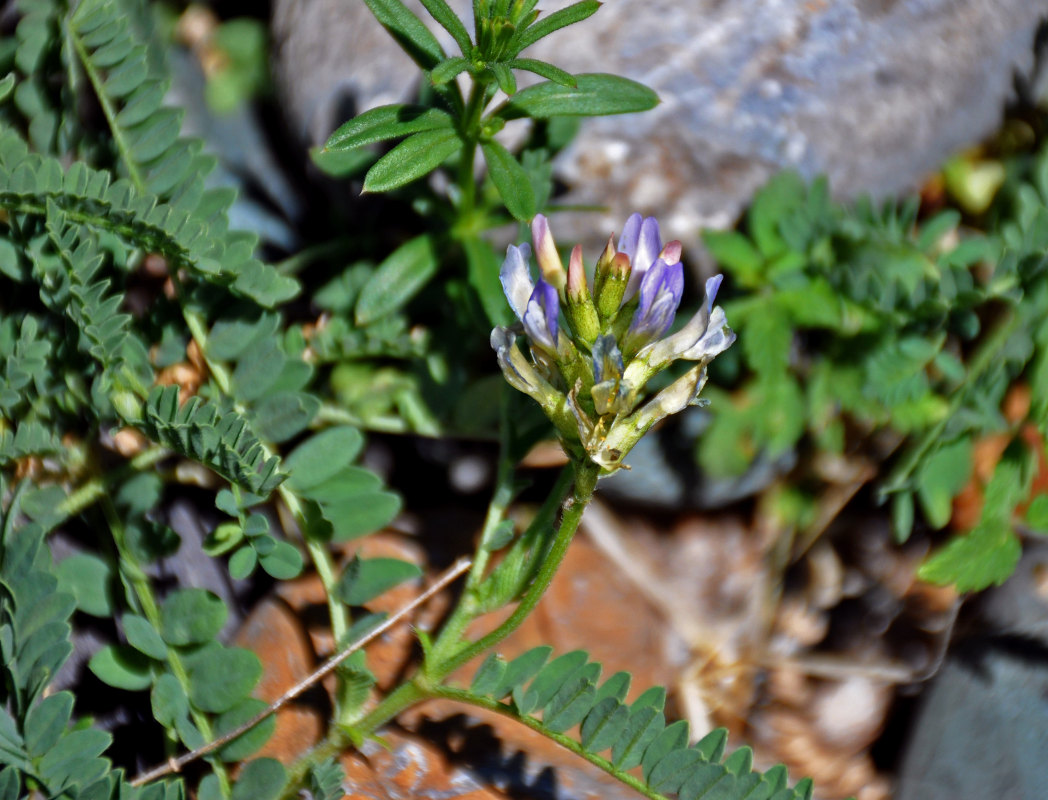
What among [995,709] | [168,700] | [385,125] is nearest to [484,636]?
[168,700]

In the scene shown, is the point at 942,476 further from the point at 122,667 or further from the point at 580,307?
the point at 122,667

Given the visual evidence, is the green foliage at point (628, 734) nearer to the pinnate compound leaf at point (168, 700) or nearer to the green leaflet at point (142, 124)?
the pinnate compound leaf at point (168, 700)

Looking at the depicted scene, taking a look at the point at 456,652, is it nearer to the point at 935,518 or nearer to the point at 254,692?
the point at 254,692

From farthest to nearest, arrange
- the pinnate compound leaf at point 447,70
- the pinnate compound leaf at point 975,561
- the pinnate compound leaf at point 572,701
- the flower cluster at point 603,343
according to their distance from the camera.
→ the pinnate compound leaf at point 975,561 → the pinnate compound leaf at point 572,701 → the pinnate compound leaf at point 447,70 → the flower cluster at point 603,343

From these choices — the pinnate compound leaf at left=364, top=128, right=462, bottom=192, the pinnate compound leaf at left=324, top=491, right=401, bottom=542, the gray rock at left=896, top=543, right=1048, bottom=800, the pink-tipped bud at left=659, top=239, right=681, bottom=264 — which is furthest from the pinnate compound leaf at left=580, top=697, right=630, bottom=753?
the gray rock at left=896, top=543, right=1048, bottom=800

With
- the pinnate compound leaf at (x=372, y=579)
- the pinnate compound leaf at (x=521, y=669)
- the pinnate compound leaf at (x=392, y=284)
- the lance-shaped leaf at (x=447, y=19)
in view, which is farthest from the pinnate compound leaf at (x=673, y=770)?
the lance-shaped leaf at (x=447, y=19)

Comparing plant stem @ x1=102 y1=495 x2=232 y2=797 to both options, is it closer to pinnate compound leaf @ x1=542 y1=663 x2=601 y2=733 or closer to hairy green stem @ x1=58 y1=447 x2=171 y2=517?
hairy green stem @ x1=58 y1=447 x2=171 y2=517
